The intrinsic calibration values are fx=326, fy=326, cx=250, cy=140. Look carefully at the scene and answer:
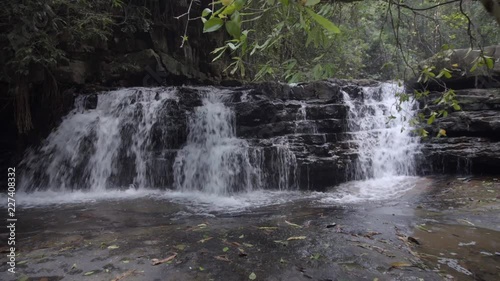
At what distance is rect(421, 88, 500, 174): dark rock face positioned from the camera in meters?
7.61

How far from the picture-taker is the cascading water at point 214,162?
745 centimetres

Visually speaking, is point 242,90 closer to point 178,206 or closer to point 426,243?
point 178,206

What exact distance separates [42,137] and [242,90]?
17.3ft

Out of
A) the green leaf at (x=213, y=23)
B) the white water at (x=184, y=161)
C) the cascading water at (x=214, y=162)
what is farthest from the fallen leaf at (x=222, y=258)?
the cascading water at (x=214, y=162)

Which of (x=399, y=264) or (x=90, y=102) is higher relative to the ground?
(x=90, y=102)

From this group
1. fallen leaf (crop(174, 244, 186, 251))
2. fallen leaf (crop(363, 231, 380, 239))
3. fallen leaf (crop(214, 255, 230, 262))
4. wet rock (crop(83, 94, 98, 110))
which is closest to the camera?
fallen leaf (crop(214, 255, 230, 262))

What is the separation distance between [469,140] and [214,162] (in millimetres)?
6251

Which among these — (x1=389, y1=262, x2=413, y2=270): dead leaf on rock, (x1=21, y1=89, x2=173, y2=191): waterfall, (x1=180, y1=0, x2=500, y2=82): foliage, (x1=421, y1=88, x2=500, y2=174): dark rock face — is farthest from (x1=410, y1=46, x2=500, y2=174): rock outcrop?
(x1=21, y1=89, x2=173, y2=191): waterfall

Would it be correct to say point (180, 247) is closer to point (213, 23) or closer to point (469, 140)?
point (213, 23)

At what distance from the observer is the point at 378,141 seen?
8648 mm

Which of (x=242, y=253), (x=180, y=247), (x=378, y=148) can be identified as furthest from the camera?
(x=378, y=148)

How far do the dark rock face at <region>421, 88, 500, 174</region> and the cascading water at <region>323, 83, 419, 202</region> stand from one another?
512 mm

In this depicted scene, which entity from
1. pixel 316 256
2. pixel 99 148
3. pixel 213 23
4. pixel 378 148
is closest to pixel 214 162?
pixel 99 148

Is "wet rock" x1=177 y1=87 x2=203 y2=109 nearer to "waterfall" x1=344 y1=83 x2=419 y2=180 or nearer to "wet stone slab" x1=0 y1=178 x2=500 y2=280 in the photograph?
"wet stone slab" x1=0 y1=178 x2=500 y2=280
